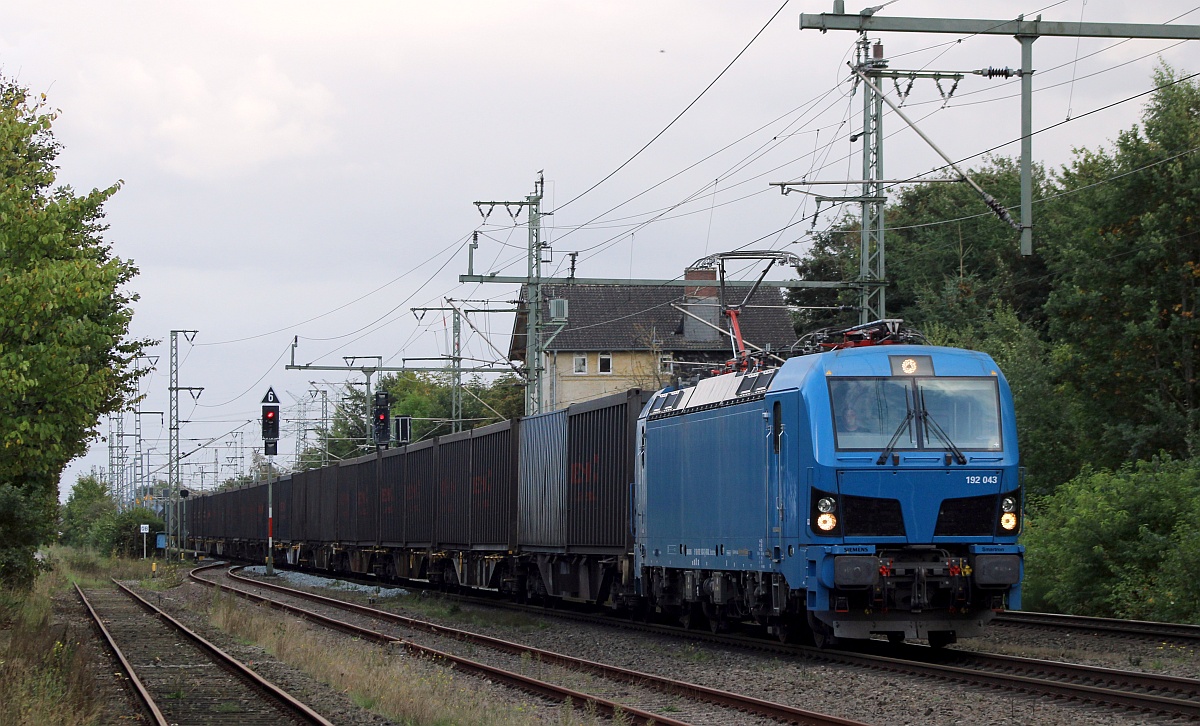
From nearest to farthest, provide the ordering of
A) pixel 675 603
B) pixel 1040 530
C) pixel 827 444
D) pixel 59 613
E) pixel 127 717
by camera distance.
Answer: pixel 127 717 < pixel 827 444 < pixel 675 603 < pixel 1040 530 < pixel 59 613

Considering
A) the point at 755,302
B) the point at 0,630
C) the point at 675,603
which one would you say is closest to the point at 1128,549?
the point at 675,603

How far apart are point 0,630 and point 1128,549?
16854 millimetres

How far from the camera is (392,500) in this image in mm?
36156

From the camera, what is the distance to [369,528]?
3872 centimetres

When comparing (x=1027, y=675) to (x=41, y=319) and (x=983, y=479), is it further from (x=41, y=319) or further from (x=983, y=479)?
(x=41, y=319)

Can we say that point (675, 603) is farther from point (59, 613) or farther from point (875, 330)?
point (59, 613)

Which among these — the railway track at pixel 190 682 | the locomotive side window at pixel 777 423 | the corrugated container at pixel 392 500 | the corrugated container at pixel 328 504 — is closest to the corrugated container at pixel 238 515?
the corrugated container at pixel 328 504

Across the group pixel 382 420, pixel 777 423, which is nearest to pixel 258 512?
pixel 382 420

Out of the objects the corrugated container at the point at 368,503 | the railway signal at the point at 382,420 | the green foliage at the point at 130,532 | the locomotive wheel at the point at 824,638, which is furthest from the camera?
the green foliage at the point at 130,532

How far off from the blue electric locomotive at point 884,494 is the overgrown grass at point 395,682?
134 inches

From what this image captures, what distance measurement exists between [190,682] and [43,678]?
280 centimetres

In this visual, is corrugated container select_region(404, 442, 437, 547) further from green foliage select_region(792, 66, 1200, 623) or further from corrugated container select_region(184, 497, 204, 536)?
corrugated container select_region(184, 497, 204, 536)

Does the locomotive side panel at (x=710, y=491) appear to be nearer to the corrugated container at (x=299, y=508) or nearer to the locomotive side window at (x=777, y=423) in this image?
the locomotive side window at (x=777, y=423)

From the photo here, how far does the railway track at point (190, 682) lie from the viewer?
1269 centimetres
